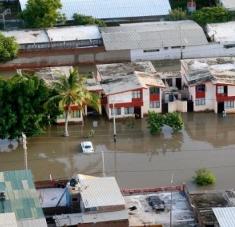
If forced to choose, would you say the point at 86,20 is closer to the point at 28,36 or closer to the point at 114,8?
the point at 114,8

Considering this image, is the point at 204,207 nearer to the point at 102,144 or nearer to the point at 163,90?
the point at 102,144

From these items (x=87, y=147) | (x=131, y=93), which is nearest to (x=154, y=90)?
(x=131, y=93)

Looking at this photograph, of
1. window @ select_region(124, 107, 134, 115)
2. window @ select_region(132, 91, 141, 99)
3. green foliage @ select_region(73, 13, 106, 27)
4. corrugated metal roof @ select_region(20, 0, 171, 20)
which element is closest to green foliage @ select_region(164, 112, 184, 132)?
window @ select_region(132, 91, 141, 99)

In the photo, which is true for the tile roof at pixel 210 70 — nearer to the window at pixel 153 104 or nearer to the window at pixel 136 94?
the window at pixel 153 104

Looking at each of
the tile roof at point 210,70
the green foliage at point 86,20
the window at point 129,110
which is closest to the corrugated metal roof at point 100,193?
the window at point 129,110

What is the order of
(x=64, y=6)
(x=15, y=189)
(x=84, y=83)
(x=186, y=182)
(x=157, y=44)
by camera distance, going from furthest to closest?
(x=64, y=6) < (x=157, y=44) < (x=84, y=83) < (x=186, y=182) < (x=15, y=189)

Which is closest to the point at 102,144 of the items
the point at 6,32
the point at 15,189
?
the point at 15,189
